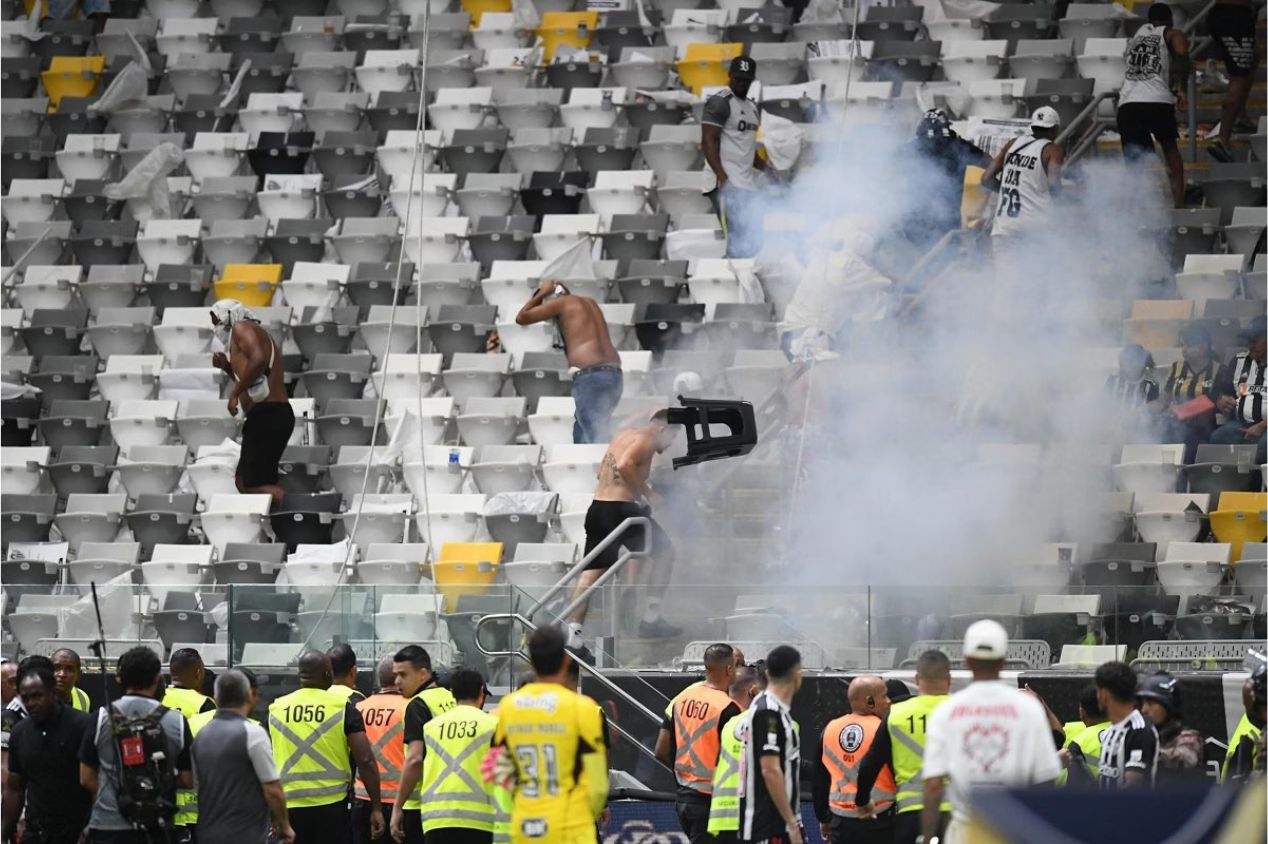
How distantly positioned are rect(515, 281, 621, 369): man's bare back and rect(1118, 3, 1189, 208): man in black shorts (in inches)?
163

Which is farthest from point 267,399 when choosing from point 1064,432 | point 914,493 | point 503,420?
point 1064,432

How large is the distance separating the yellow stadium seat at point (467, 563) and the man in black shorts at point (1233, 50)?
6378 millimetres

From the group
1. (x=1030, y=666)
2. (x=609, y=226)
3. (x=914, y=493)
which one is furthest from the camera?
(x=609, y=226)

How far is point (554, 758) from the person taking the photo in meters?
7.41

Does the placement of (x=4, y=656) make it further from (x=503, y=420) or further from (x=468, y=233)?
(x=468, y=233)

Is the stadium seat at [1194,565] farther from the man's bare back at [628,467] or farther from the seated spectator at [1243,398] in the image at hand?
the man's bare back at [628,467]

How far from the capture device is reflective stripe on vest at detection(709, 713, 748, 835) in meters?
8.51

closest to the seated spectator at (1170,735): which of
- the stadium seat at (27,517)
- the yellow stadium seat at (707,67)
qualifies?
the stadium seat at (27,517)

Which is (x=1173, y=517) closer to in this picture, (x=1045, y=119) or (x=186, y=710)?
(x=1045, y=119)

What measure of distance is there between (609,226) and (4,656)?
20.9 feet

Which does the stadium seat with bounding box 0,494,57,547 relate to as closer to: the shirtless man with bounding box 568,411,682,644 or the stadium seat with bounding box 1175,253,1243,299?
the shirtless man with bounding box 568,411,682,644

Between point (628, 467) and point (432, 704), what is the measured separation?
3.71 metres

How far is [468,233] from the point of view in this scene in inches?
667

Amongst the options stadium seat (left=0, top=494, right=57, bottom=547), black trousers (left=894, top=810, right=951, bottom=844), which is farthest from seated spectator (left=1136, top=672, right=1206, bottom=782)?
stadium seat (left=0, top=494, right=57, bottom=547)
